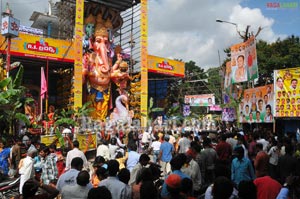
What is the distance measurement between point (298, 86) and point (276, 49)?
14.5 m

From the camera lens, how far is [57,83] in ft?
71.0

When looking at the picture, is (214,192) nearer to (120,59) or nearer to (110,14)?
(120,59)

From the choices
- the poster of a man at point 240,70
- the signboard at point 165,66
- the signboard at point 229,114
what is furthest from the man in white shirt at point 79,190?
the signboard at point 165,66

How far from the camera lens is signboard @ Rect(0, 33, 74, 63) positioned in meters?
16.8

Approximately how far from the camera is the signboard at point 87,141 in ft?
43.2

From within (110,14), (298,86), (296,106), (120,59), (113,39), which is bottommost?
(296,106)

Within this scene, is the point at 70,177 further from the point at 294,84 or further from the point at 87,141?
the point at 294,84

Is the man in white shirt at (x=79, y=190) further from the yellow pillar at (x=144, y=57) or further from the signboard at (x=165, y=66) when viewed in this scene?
the signboard at (x=165, y=66)

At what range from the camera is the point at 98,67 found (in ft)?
67.7

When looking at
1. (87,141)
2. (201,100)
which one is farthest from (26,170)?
(201,100)

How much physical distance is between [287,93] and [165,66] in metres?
11.7

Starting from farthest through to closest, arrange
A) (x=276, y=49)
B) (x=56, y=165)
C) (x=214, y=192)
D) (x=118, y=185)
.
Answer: (x=276, y=49) < (x=56, y=165) < (x=118, y=185) < (x=214, y=192)

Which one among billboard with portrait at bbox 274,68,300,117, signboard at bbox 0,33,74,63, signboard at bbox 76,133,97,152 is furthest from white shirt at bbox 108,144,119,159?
signboard at bbox 0,33,74,63

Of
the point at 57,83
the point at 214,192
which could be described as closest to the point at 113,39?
the point at 57,83
